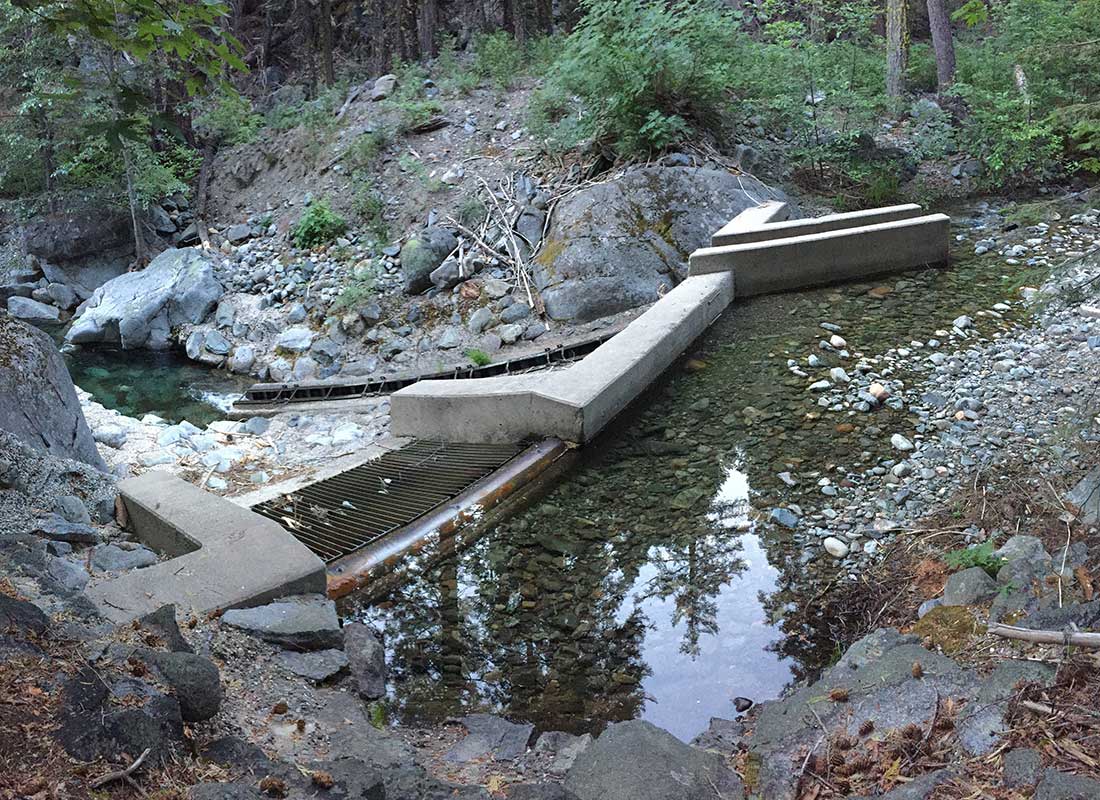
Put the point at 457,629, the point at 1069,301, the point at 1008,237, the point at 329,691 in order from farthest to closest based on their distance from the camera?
the point at 1008,237 → the point at 457,629 → the point at 1069,301 → the point at 329,691

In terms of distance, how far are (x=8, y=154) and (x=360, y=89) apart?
6.74 meters

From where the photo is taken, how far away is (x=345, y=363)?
37.0ft

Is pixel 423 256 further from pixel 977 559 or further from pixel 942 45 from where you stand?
pixel 942 45

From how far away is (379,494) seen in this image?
5789 millimetres

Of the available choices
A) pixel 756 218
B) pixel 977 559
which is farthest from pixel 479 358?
pixel 977 559

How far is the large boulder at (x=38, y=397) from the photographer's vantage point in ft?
16.0

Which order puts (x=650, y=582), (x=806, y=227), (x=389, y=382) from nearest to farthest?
(x=650, y=582), (x=806, y=227), (x=389, y=382)

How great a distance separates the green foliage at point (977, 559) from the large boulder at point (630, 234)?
21.0 ft

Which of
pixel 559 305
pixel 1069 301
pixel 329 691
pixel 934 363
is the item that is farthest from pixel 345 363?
pixel 1069 301

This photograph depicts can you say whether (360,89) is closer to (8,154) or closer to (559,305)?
(8,154)

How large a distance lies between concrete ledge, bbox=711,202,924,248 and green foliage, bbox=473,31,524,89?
7890mm

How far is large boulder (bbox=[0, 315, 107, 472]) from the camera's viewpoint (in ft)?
16.0

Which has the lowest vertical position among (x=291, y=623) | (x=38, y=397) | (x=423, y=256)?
(x=291, y=623)

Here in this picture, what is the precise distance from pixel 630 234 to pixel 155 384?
681 centimetres
